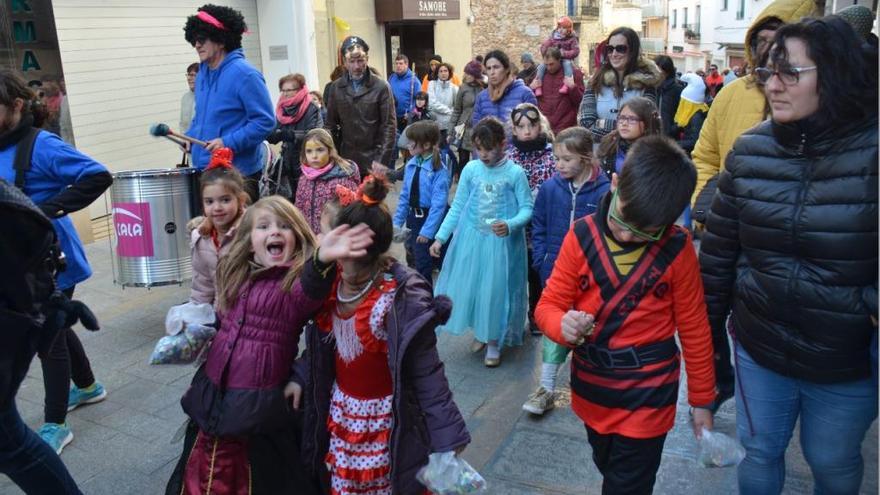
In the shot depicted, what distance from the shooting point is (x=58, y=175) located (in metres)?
3.81

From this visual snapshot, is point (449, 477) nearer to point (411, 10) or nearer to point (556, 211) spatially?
point (556, 211)

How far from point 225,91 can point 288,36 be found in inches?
296

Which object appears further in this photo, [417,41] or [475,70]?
[417,41]

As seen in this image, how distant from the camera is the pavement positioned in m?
3.50

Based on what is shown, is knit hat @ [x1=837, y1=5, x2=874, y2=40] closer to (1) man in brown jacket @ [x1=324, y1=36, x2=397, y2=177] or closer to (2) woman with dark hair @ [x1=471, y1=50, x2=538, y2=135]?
(2) woman with dark hair @ [x1=471, y1=50, x2=538, y2=135]

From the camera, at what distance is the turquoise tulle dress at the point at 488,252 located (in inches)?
192

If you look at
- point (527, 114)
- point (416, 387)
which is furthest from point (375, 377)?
point (527, 114)

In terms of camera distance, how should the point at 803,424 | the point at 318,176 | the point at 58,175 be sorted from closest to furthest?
the point at 803,424 → the point at 58,175 → the point at 318,176

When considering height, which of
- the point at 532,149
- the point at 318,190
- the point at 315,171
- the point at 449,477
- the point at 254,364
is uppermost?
the point at 532,149

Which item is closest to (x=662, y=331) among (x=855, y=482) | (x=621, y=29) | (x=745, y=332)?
(x=745, y=332)

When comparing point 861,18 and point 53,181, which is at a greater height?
point 861,18

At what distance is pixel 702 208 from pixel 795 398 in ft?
3.25

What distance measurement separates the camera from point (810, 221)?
2379 millimetres

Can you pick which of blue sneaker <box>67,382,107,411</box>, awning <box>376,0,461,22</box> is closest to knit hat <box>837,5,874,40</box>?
blue sneaker <box>67,382,107,411</box>
